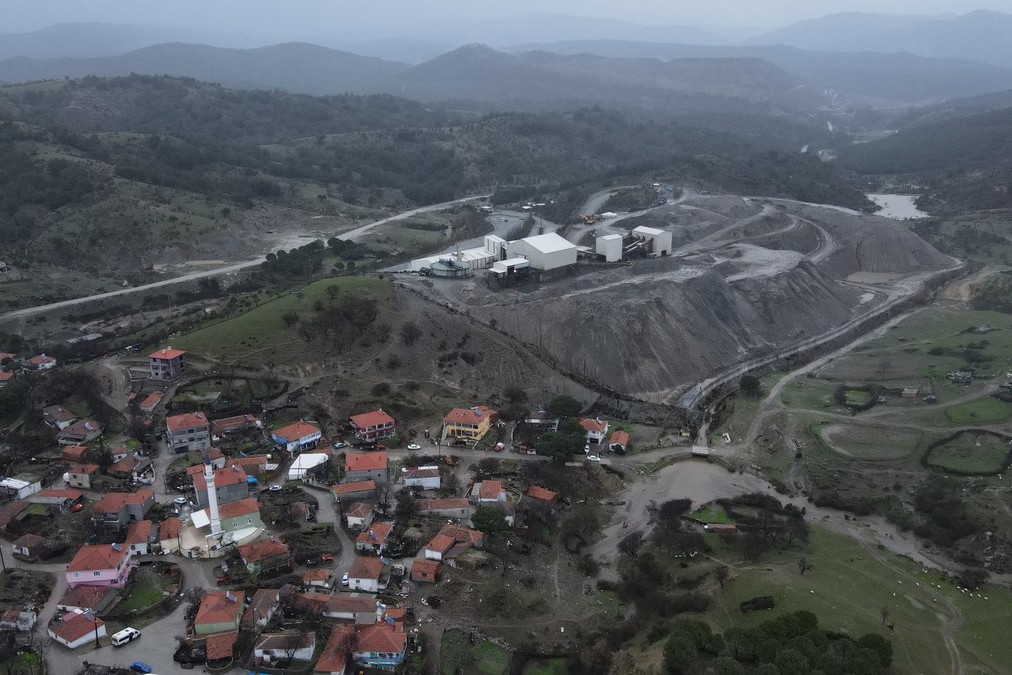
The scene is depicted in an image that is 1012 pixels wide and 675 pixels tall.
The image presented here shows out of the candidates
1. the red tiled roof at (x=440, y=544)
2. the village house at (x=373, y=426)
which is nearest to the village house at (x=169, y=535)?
the red tiled roof at (x=440, y=544)

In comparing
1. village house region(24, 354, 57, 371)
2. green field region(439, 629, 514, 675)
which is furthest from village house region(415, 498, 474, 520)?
village house region(24, 354, 57, 371)

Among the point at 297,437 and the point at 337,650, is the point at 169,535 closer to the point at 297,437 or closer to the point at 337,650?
the point at 297,437

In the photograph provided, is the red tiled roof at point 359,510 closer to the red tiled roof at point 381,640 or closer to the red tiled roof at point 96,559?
the red tiled roof at point 381,640

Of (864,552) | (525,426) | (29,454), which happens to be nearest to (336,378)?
(525,426)

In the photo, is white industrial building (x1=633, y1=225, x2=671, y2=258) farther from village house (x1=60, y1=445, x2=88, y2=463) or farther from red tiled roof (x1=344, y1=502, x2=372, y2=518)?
village house (x1=60, y1=445, x2=88, y2=463)

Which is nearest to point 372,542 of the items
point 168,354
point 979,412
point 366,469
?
point 366,469
